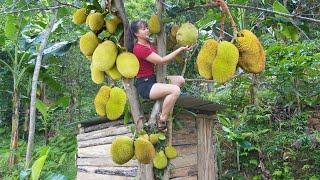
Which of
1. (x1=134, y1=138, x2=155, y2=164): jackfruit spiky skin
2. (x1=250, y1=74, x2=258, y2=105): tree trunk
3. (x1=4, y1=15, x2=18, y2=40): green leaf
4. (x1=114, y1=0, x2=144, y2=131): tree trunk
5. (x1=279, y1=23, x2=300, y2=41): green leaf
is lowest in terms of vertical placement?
(x1=134, y1=138, x2=155, y2=164): jackfruit spiky skin

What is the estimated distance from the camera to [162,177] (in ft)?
4.97

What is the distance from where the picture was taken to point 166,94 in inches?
65.8

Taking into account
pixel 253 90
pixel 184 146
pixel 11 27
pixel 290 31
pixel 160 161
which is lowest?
pixel 160 161

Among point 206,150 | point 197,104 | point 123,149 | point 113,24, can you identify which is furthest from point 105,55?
point 206,150

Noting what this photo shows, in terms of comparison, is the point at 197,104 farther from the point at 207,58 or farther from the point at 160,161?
the point at 207,58

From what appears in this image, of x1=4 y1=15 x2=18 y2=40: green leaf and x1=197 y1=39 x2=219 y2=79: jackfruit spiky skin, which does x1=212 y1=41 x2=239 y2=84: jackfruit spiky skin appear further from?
x1=4 y1=15 x2=18 y2=40: green leaf

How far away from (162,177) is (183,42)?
0.53 m

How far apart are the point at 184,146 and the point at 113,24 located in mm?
1887

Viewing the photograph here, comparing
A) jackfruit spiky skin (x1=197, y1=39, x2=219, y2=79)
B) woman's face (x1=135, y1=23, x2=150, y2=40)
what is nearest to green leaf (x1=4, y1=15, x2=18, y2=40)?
woman's face (x1=135, y1=23, x2=150, y2=40)

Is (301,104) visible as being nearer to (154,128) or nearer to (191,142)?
(191,142)

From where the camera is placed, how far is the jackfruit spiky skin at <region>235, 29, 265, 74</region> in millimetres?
1151

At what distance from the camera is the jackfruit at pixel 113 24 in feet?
4.64

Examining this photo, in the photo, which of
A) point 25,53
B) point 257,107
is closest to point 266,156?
point 257,107

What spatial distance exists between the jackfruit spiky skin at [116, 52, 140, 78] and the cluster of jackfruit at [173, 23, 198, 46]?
0.29 metres
